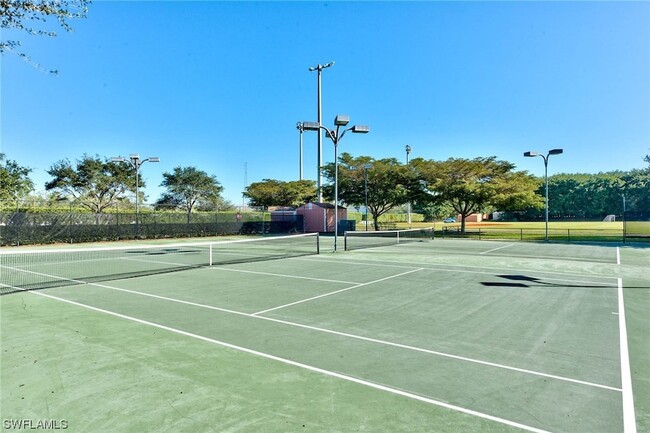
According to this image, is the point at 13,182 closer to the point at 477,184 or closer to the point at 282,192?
the point at 282,192

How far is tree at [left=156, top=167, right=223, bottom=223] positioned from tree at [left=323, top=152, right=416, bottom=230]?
23.0 metres

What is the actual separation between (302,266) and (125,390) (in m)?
10.9

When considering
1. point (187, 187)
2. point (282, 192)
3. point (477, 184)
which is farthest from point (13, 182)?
point (477, 184)

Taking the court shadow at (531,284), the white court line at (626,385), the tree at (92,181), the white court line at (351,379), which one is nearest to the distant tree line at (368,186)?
the tree at (92,181)

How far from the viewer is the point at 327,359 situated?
17.0ft

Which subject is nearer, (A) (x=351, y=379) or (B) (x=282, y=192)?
(A) (x=351, y=379)

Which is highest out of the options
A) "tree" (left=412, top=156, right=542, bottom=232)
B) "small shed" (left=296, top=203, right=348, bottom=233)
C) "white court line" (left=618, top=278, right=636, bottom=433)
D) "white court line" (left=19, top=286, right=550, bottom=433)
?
"tree" (left=412, top=156, right=542, bottom=232)

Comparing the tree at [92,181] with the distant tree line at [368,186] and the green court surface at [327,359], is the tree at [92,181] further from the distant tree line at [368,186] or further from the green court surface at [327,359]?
the green court surface at [327,359]

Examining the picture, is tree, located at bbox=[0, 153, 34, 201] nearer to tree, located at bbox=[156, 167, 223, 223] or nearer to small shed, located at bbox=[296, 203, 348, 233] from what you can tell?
tree, located at bbox=[156, 167, 223, 223]

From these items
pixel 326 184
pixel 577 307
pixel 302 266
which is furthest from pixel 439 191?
pixel 577 307

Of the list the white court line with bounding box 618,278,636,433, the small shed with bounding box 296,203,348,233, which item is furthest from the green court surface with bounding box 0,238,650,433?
the small shed with bounding box 296,203,348,233

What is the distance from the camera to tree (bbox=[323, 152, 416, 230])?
41531mm

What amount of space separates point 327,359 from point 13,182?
155 ft

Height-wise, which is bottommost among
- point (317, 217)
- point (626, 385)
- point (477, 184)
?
point (626, 385)
